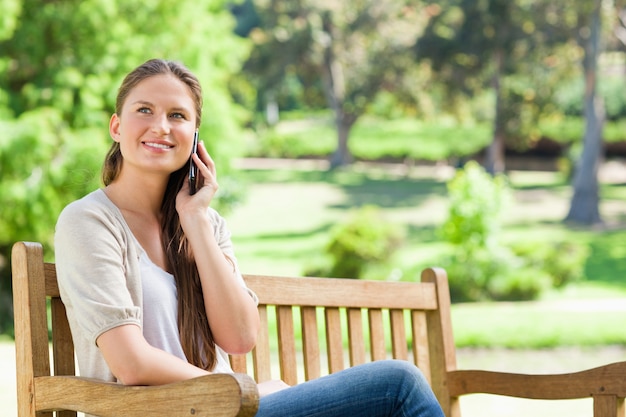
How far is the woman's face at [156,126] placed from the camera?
73.4 inches

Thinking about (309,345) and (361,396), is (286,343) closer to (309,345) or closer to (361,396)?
(309,345)

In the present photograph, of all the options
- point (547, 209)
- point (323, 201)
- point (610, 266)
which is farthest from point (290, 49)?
point (610, 266)

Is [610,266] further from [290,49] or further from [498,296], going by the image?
[290,49]

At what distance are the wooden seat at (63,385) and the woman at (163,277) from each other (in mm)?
58

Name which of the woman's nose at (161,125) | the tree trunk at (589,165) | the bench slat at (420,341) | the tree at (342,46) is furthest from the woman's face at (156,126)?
the tree at (342,46)

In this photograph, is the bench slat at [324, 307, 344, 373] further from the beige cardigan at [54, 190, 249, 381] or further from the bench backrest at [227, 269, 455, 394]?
the beige cardigan at [54, 190, 249, 381]

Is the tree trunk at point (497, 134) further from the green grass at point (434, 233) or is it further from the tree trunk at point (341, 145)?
the tree trunk at point (341, 145)

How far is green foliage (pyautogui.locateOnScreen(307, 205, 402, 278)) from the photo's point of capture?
12.0m

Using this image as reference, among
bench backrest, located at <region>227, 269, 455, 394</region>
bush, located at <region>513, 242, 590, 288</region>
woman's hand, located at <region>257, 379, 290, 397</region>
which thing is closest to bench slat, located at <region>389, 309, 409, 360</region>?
bench backrest, located at <region>227, 269, 455, 394</region>

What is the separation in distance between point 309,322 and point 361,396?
68 cm

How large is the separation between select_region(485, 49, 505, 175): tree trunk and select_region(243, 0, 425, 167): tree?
8.68 feet

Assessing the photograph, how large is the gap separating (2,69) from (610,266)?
31.1 feet

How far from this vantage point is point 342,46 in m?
23.5

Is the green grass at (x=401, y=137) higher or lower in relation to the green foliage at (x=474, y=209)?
higher
